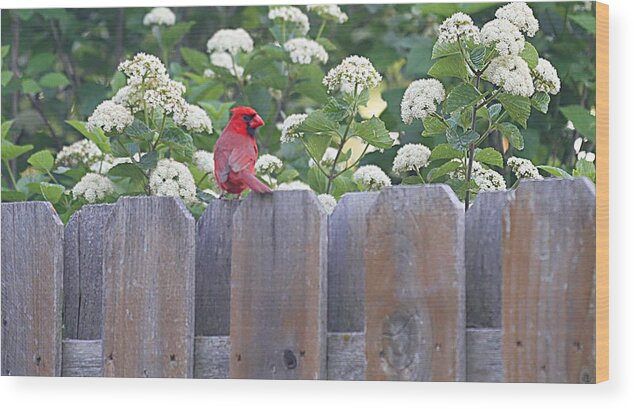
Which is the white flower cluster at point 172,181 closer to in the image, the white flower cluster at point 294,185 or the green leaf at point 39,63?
the white flower cluster at point 294,185

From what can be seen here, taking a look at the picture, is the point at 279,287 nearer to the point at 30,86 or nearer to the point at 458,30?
the point at 458,30

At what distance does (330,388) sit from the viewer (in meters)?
2.22

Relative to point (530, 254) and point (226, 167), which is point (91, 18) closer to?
point (226, 167)

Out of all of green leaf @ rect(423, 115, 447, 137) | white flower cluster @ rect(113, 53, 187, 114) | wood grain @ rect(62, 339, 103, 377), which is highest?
white flower cluster @ rect(113, 53, 187, 114)

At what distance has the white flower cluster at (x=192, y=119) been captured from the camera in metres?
2.33

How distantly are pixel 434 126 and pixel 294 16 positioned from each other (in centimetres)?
41

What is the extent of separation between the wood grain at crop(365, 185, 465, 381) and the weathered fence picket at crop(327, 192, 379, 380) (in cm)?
2

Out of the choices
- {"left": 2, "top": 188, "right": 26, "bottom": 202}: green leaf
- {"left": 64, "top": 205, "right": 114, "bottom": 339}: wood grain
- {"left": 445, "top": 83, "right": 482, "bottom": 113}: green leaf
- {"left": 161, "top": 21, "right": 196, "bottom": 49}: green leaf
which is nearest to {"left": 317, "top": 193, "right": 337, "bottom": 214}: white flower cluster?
{"left": 445, "top": 83, "right": 482, "bottom": 113}: green leaf

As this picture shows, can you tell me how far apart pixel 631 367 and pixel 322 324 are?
0.53m

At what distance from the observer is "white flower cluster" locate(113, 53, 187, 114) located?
7.57 feet

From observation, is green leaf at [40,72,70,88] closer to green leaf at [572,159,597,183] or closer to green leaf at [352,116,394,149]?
green leaf at [352,116,394,149]

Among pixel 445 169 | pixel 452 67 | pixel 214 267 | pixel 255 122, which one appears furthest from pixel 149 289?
pixel 452 67

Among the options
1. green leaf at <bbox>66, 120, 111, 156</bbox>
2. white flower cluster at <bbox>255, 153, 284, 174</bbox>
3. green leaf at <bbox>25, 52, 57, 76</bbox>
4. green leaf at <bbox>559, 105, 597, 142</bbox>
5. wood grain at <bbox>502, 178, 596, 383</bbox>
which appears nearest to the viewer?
wood grain at <bbox>502, 178, 596, 383</bbox>

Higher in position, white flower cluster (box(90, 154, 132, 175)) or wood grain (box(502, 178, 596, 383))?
white flower cluster (box(90, 154, 132, 175))
